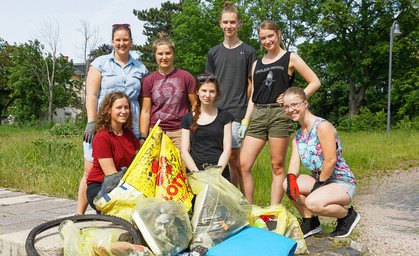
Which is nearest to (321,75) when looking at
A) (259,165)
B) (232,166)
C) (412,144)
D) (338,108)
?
(338,108)

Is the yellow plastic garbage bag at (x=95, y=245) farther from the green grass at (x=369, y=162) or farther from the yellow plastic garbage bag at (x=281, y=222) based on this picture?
the green grass at (x=369, y=162)

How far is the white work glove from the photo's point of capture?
13.2ft

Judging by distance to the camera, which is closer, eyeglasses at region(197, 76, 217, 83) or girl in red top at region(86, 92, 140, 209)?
girl in red top at region(86, 92, 140, 209)

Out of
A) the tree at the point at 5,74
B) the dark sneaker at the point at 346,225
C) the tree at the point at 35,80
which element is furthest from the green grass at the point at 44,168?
the tree at the point at 5,74

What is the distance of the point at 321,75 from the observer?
36594mm

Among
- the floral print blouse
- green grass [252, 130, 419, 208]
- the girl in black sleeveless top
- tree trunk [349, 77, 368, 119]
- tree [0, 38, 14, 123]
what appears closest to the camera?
the floral print blouse

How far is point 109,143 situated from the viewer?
3594 millimetres

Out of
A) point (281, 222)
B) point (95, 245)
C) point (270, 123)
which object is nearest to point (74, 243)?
point (95, 245)

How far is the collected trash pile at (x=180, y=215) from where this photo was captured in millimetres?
2852

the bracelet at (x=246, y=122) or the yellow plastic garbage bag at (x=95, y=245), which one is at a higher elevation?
the bracelet at (x=246, y=122)

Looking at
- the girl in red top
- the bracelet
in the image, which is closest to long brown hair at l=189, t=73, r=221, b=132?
the bracelet

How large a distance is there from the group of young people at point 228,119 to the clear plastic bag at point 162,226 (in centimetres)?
78

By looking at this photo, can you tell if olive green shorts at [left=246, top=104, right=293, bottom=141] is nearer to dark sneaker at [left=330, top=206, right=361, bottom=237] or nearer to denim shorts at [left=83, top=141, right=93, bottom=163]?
dark sneaker at [left=330, top=206, right=361, bottom=237]

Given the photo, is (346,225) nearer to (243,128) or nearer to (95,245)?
(243,128)
